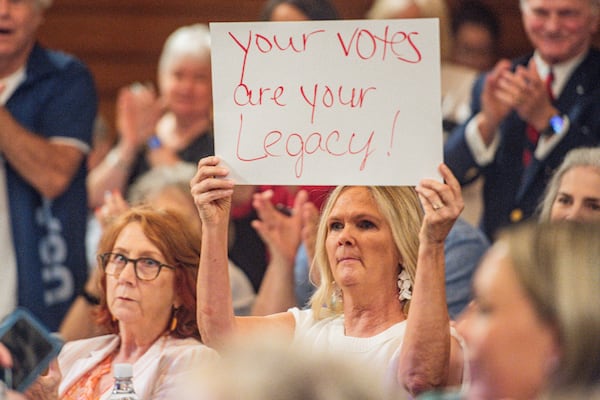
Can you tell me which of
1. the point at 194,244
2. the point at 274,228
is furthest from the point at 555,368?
the point at 274,228

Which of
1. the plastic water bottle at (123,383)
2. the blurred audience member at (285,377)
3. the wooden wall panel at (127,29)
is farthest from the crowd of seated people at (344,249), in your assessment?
the wooden wall panel at (127,29)

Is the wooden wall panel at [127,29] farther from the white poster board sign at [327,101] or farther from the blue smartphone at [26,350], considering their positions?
the blue smartphone at [26,350]

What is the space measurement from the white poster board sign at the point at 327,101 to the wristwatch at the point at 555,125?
107 centimetres

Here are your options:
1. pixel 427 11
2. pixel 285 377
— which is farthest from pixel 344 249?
pixel 427 11

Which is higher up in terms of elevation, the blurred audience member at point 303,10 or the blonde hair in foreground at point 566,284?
the blurred audience member at point 303,10

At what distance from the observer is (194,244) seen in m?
3.05

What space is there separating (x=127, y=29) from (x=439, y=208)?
404 centimetres

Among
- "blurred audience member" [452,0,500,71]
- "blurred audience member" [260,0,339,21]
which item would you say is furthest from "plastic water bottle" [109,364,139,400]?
"blurred audience member" [452,0,500,71]

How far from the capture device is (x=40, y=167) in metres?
3.87

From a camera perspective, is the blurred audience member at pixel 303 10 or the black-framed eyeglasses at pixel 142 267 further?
the blurred audience member at pixel 303 10

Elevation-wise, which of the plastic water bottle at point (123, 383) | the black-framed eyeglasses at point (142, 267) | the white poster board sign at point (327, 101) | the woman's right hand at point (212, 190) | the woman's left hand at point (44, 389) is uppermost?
the white poster board sign at point (327, 101)

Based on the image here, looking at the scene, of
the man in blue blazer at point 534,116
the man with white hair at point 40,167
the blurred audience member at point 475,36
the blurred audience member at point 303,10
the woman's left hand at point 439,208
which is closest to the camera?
the woman's left hand at point 439,208

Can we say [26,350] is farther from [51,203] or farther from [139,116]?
[139,116]

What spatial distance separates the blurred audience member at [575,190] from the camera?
310cm
